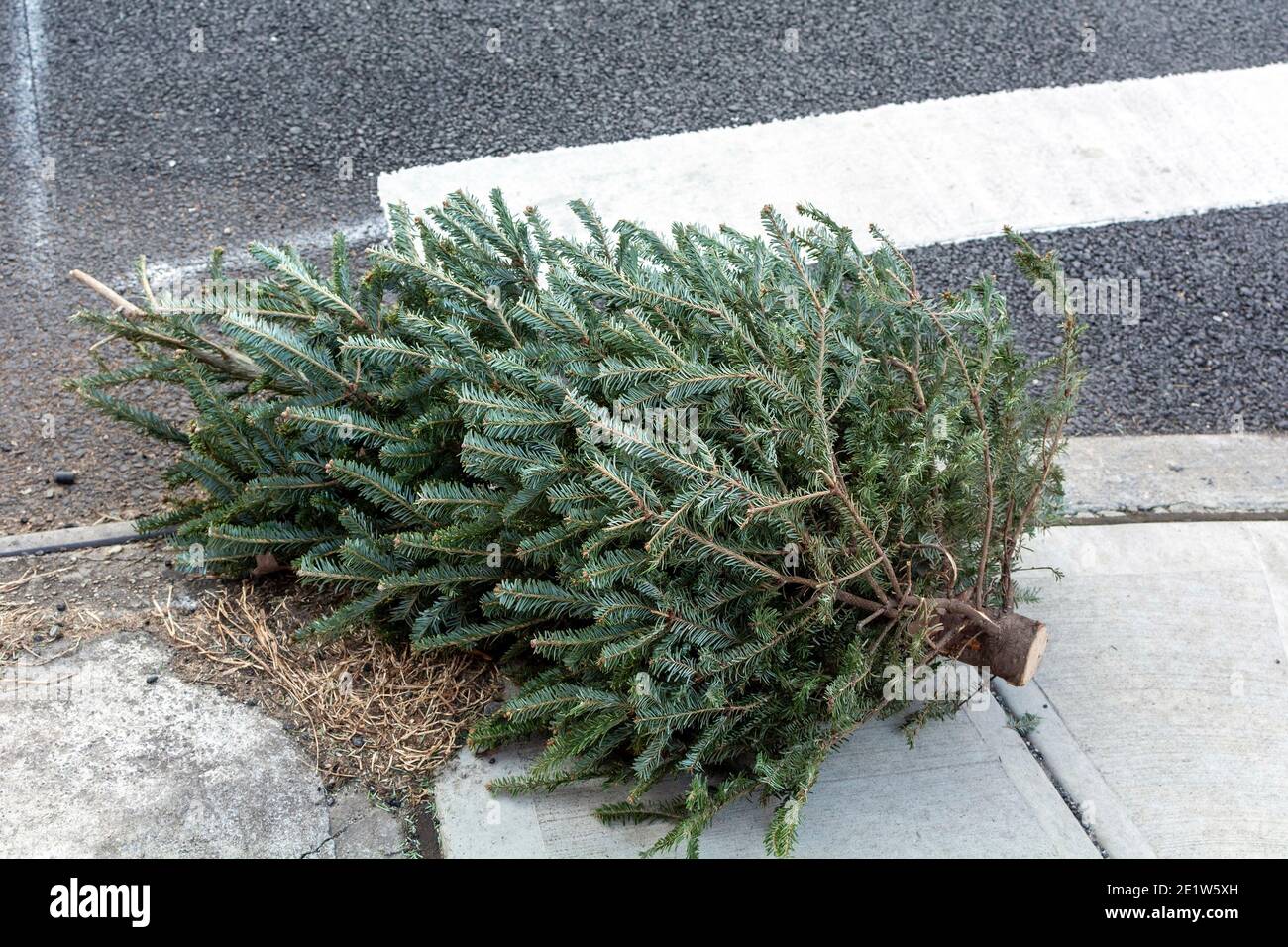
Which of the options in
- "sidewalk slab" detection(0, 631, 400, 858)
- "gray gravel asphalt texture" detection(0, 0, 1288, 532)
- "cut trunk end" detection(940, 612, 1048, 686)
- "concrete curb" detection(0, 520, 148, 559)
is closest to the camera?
"sidewalk slab" detection(0, 631, 400, 858)

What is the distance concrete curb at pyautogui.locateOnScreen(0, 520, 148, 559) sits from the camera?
3.95 metres

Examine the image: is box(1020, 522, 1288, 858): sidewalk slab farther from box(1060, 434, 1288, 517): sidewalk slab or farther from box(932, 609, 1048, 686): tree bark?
box(932, 609, 1048, 686): tree bark

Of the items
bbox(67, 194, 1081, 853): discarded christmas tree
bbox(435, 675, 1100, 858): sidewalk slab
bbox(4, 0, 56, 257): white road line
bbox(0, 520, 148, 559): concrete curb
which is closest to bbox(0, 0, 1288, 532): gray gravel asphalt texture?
bbox(4, 0, 56, 257): white road line

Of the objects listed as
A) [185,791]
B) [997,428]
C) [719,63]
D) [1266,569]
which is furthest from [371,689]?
[719,63]

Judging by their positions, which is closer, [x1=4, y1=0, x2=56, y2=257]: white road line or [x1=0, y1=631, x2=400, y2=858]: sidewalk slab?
[x1=0, y1=631, x2=400, y2=858]: sidewalk slab

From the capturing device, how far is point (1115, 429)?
475 cm

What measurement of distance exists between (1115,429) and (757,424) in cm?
225

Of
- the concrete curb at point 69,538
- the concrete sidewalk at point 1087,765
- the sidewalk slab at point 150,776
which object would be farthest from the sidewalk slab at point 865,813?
the concrete curb at point 69,538

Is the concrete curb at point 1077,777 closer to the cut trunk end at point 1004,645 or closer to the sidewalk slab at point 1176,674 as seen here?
the sidewalk slab at point 1176,674

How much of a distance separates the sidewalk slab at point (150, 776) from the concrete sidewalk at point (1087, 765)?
15.6 inches

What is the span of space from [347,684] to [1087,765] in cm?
217

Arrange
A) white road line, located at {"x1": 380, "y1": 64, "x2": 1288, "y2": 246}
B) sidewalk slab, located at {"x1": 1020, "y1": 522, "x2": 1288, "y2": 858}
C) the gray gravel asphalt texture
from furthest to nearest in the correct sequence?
white road line, located at {"x1": 380, "y1": 64, "x2": 1288, "y2": 246} < the gray gravel asphalt texture < sidewalk slab, located at {"x1": 1020, "y1": 522, "x2": 1288, "y2": 858}

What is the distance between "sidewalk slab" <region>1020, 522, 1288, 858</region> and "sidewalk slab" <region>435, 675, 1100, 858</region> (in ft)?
0.53

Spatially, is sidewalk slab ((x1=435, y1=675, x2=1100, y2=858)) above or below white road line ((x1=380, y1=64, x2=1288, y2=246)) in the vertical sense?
below
